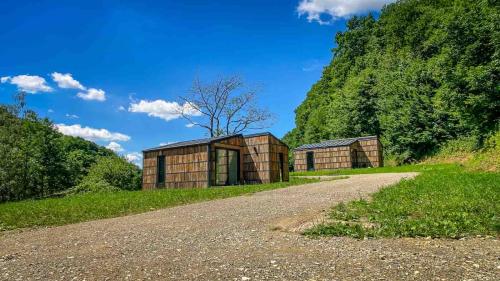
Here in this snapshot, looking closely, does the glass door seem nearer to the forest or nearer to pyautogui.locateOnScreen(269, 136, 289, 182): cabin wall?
pyautogui.locateOnScreen(269, 136, 289, 182): cabin wall

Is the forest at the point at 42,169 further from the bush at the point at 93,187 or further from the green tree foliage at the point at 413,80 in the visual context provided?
Answer: the green tree foliage at the point at 413,80

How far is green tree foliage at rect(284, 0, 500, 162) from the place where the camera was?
1142 inches

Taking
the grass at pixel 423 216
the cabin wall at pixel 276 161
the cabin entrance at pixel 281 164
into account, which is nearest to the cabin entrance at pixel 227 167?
the cabin wall at pixel 276 161

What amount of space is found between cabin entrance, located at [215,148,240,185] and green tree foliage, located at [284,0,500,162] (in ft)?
64.2

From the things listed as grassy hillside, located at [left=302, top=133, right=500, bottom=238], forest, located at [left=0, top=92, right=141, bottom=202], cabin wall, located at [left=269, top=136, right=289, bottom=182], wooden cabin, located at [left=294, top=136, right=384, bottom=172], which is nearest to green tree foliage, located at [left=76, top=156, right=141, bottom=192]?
forest, located at [left=0, top=92, right=141, bottom=202]

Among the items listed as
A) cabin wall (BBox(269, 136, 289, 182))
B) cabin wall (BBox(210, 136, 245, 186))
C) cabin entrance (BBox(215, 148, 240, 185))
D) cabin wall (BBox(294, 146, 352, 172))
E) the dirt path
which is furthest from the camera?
cabin wall (BBox(294, 146, 352, 172))

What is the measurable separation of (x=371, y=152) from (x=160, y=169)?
25226mm

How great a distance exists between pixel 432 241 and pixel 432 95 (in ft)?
126

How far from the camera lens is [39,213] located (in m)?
10.4

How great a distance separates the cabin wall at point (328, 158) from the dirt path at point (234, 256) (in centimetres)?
3230

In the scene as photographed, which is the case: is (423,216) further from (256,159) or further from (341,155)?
(341,155)

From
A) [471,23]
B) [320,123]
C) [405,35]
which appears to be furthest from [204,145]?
[405,35]

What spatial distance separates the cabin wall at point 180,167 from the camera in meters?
22.7

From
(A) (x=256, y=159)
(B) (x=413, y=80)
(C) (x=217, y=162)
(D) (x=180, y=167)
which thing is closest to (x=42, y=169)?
(D) (x=180, y=167)
